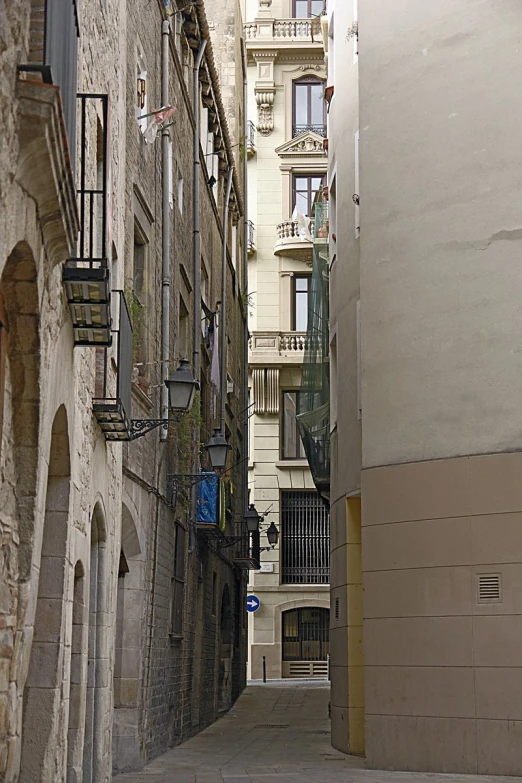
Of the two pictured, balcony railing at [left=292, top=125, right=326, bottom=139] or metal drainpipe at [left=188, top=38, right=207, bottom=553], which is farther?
balcony railing at [left=292, top=125, right=326, bottom=139]

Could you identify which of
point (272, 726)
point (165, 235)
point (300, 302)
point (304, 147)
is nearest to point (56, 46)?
point (165, 235)

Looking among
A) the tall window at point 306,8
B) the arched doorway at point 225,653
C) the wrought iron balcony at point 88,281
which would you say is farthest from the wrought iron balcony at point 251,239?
the wrought iron balcony at point 88,281

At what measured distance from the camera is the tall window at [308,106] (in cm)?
4081

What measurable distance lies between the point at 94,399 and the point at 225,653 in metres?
18.1

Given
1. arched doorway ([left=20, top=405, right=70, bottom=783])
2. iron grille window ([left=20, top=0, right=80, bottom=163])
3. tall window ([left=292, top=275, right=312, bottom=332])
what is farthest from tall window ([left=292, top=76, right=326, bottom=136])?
iron grille window ([left=20, top=0, right=80, bottom=163])

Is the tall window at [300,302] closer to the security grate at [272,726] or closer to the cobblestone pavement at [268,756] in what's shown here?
the cobblestone pavement at [268,756]

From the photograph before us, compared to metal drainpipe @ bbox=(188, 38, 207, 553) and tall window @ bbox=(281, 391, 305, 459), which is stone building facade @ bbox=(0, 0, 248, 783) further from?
tall window @ bbox=(281, 391, 305, 459)

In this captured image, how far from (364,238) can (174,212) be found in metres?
3.58

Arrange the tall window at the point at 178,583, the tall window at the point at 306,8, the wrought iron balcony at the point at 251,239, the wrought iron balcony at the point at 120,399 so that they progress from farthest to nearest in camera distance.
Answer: the tall window at the point at 306,8 < the wrought iron balcony at the point at 251,239 < the tall window at the point at 178,583 < the wrought iron balcony at the point at 120,399

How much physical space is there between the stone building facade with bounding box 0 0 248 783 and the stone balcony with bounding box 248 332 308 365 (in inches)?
542

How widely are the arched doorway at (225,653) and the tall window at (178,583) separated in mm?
7718

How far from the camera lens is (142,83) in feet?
51.2

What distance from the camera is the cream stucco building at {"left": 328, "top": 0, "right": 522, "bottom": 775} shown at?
1392cm

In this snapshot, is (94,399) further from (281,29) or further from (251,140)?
(281,29)
